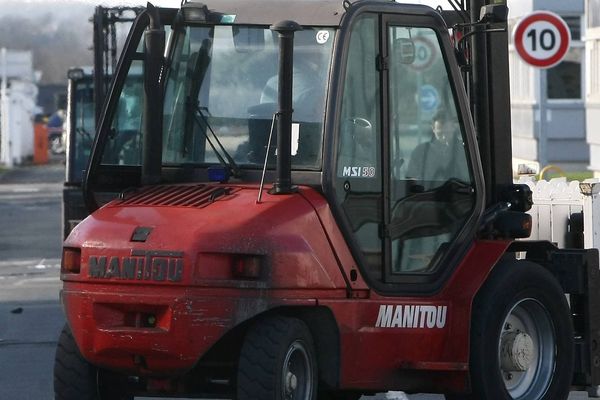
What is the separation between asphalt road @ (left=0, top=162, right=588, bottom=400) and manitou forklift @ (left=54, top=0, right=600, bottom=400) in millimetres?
2083

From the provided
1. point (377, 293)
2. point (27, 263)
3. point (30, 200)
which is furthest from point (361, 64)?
point (30, 200)

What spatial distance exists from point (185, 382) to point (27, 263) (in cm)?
1546

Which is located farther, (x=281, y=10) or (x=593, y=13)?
(x=593, y=13)

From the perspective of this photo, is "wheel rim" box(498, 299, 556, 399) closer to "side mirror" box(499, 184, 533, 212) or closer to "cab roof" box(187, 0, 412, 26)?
"side mirror" box(499, 184, 533, 212)

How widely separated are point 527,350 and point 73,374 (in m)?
2.46

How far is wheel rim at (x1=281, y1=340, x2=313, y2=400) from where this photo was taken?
8.24 m

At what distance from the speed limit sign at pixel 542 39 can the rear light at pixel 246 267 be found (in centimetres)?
1215

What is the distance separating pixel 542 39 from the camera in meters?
20.0

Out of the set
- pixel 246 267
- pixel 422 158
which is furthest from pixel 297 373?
pixel 422 158

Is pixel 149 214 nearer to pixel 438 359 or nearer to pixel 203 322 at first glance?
pixel 203 322

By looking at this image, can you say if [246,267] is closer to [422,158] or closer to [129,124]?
[422,158]

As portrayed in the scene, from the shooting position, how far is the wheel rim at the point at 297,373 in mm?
8242

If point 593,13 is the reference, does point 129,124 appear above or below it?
below

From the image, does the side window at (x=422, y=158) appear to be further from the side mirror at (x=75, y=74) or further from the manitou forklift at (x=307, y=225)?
the side mirror at (x=75, y=74)
